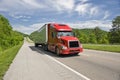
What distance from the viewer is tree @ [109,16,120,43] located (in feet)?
287

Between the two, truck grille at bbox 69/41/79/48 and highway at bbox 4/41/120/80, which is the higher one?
truck grille at bbox 69/41/79/48

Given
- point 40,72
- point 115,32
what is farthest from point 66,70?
point 115,32

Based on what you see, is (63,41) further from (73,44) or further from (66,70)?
(66,70)

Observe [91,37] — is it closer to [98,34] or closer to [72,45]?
Result: [98,34]

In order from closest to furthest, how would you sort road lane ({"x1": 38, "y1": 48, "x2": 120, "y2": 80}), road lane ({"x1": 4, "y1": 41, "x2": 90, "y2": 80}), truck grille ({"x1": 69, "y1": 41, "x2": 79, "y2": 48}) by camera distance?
road lane ({"x1": 4, "y1": 41, "x2": 90, "y2": 80}) → road lane ({"x1": 38, "y1": 48, "x2": 120, "y2": 80}) → truck grille ({"x1": 69, "y1": 41, "x2": 79, "y2": 48})

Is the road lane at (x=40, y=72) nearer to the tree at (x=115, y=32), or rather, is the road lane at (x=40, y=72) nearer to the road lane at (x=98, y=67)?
the road lane at (x=98, y=67)

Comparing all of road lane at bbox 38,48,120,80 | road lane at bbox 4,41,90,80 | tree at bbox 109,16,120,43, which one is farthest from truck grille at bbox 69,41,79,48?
tree at bbox 109,16,120,43

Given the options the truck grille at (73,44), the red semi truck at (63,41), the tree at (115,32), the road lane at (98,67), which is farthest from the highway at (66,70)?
the tree at (115,32)

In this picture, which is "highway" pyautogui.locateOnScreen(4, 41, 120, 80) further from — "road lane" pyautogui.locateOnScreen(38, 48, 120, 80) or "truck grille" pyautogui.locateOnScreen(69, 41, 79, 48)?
"truck grille" pyautogui.locateOnScreen(69, 41, 79, 48)

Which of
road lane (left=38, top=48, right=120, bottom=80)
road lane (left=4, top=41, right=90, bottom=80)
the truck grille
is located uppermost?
the truck grille

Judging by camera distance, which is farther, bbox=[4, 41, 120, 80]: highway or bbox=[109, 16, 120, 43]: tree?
bbox=[109, 16, 120, 43]: tree

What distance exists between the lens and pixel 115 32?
89.6m

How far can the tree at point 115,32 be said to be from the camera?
8753 cm

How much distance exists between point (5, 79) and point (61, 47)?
1121cm
